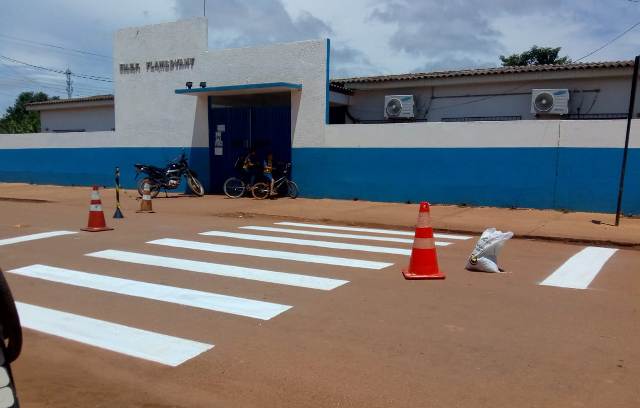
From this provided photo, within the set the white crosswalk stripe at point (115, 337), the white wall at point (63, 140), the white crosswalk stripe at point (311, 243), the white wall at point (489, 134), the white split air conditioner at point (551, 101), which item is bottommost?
the white crosswalk stripe at point (115, 337)

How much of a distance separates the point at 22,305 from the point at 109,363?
7.06 feet

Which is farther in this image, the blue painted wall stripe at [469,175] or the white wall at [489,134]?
the blue painted wall stripe at [469,175]

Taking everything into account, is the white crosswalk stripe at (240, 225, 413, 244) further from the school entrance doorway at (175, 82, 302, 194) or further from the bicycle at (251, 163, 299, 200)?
the school entrance doorway at (175, 82, 302, 194)

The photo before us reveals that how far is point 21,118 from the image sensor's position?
4691 cm

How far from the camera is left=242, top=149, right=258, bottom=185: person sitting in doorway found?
17672 millimetres

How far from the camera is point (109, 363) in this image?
4250 millimetres

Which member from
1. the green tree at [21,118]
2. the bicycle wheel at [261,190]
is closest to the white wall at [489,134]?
the bicycle wheel at [261,190]

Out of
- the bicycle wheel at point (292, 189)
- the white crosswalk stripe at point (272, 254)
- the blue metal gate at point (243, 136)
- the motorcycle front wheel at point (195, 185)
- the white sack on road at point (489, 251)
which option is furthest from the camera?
the motorcycle front wheel at point (195, 185)

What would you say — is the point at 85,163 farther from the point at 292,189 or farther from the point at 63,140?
the point at 292,189

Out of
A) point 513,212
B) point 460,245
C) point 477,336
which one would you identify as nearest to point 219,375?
point 477,336

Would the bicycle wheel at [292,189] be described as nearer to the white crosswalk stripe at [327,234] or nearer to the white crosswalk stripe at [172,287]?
the white crosswalk stripe at [327,234]

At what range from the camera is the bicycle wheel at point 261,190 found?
17.3 meters

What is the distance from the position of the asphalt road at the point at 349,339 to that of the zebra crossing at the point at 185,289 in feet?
0.20

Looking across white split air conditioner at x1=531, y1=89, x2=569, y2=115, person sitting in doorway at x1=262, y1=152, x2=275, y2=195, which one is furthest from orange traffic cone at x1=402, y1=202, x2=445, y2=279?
white split air conditioner at x1=531, y1=89, x2=569, y2=115
